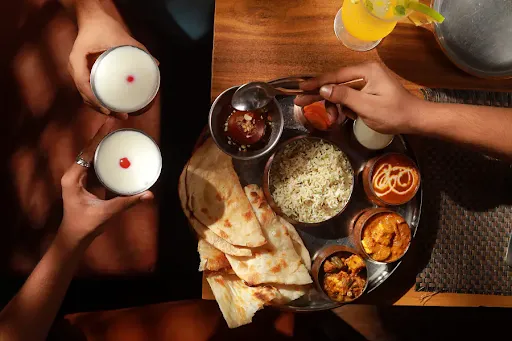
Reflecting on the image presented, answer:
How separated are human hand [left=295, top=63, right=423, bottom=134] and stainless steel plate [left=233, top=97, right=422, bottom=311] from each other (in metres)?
0.26

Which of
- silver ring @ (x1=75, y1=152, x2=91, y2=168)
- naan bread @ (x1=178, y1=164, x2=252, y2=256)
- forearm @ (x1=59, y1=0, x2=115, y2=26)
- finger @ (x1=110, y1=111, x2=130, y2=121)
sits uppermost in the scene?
forearm @ (x1=59, y1=0, x2=115, y2=26)

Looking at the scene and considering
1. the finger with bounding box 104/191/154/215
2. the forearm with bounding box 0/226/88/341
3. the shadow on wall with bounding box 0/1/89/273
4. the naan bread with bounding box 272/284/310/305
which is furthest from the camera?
the shadow on wall with bounding box 0/1/89/273

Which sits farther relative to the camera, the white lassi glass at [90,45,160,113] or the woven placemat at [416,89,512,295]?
the woven placemat at [416,89,512,295]

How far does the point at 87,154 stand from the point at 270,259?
0.86m

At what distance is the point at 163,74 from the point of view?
2379 mm

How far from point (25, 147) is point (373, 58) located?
1.64 metres

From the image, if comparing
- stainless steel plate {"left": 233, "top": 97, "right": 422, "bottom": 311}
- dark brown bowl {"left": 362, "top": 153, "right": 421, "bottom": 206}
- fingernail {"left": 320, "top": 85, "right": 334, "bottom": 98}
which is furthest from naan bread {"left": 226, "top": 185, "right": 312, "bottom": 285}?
fingernail {"left": 320, "top": 85, "right": 334, "bottom": 98}

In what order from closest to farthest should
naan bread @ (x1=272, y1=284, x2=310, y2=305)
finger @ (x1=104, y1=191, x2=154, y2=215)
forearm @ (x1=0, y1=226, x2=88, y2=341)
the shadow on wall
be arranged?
finger @ (x1=104, y1=191, x2=154, y2=215) < forearm @ (x1=0, y1=226, x2=88, y2=341) < naan bread @ (x1=272, y1=284, x2=310, y2=305) < the shadow on wall

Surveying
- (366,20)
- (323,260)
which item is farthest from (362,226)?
(366,20)

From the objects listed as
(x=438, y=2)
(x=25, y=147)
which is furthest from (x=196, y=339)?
(x=438, y=2)

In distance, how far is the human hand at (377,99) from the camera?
1701 millimetres

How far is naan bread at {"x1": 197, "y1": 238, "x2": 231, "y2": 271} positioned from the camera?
1.83 m

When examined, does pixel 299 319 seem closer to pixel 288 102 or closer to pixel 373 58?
pixel 288 102

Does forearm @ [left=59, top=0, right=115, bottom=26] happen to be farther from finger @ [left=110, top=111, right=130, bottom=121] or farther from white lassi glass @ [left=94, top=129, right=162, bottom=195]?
white lassi glass @ [left=94, top=129, right=162, bottom=195]
